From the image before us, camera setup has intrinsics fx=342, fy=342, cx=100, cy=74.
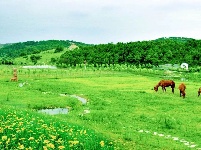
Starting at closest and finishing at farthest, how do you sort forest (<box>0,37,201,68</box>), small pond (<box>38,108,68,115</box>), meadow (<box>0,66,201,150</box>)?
meadow (<box>0,66,201,150</box>) → small pond (<box>38,108,68,115</box>) → forest (<box>0,37,201,68</box>)

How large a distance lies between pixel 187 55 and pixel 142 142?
97.5 meters

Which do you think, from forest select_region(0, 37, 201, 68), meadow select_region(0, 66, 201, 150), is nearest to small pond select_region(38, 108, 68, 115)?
meadow select_region(0, 66, 201, 150)

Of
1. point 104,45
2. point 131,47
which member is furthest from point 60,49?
point 131,47

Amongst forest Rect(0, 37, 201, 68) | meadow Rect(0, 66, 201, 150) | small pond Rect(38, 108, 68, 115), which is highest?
forest Rect(0, 37, 201, 68)

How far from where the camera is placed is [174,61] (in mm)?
111188

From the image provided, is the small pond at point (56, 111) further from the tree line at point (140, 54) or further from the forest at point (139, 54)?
the tree line at point (140, 54)

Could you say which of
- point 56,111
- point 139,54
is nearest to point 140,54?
point 139,54

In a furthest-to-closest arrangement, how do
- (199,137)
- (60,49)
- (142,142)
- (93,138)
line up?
1. (60,49)
2. (199,137)
3. (142,142)
4. (93,138)

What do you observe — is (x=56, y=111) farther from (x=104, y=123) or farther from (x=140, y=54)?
(x=140, y=54)

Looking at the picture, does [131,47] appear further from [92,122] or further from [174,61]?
[92,122]

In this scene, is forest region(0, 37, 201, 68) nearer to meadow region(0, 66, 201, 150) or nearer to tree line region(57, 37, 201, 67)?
tree line region(57, 37, 201, 67)

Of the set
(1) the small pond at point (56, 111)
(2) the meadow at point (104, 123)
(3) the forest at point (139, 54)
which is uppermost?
(3) the forest at point (139, 54)

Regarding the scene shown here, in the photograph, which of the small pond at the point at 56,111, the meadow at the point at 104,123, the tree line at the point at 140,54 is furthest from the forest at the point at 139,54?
the small pond at the point at 56,111

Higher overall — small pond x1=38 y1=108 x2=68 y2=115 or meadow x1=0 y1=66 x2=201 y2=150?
meadow x1=0 y1=66 x2=201 y2=150
